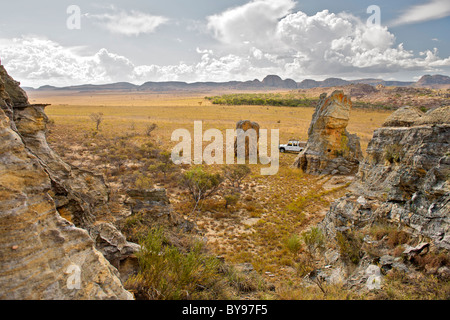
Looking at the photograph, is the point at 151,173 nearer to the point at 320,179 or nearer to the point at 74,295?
the point at 320,179

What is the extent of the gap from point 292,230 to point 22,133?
32.5 feet

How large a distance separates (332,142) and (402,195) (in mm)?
11773

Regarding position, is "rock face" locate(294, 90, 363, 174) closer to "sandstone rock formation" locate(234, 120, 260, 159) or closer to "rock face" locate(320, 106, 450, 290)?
"sandstone rock formation" locate(234, 120, 260, 159)

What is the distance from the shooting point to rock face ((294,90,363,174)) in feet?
58.0

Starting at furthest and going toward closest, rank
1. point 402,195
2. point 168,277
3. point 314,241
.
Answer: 1. point 314,241
2. point 402,195
3. point 168,277

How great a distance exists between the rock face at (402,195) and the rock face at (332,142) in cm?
815

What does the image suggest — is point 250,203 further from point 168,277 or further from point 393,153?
point 168,277

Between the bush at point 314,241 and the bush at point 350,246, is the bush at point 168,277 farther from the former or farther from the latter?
the bush at point 314,241

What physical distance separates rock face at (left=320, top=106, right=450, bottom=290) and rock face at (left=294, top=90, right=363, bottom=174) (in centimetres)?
815

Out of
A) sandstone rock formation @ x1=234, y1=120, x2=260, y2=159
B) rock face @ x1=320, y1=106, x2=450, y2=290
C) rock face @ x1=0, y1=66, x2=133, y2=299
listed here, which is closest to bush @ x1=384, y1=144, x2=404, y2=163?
rock face @ x1=320, y1=106, x2=450, y2=290

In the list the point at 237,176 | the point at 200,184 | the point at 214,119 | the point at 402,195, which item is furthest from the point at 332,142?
the point at 214,119

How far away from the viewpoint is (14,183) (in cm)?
293

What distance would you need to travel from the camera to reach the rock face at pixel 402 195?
5504 mm

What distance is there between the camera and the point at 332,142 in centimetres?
1814
